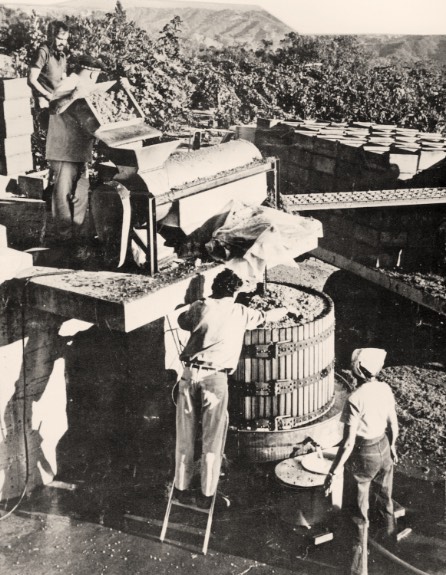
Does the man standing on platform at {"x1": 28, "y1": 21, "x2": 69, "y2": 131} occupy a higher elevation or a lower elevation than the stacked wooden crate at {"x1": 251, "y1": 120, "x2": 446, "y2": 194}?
higher

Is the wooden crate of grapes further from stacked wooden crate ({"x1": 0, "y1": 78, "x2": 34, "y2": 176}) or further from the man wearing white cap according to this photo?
the man wearing white cap

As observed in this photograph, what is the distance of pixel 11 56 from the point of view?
17.0m

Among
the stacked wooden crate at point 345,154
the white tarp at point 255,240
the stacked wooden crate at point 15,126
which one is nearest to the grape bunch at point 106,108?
the white tarp at point 255,240

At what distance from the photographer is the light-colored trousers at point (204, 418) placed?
20.1ft

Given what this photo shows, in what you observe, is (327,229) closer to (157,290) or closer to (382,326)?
Result: (382,326)

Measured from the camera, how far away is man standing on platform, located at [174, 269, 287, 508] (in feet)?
20.0


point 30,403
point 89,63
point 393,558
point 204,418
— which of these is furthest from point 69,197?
point 393,558

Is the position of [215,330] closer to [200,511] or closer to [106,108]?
[200,511]

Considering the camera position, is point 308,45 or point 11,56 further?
point 308,45

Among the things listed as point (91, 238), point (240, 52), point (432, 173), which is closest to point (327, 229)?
point (432, 173)

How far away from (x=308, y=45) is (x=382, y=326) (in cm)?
2540

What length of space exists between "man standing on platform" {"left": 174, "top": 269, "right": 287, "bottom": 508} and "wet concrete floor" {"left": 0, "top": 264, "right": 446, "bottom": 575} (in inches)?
19.7

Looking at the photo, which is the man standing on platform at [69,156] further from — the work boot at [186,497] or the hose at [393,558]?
the hose at [393,558]

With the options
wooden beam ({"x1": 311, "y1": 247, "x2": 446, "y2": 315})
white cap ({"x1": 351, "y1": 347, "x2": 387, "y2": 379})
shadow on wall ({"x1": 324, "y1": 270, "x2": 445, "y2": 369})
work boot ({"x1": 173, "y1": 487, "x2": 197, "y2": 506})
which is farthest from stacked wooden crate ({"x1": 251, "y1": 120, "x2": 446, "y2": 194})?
work boot ({"x1": 173, "y1": 487, "x2": 197, "y2": 506})
